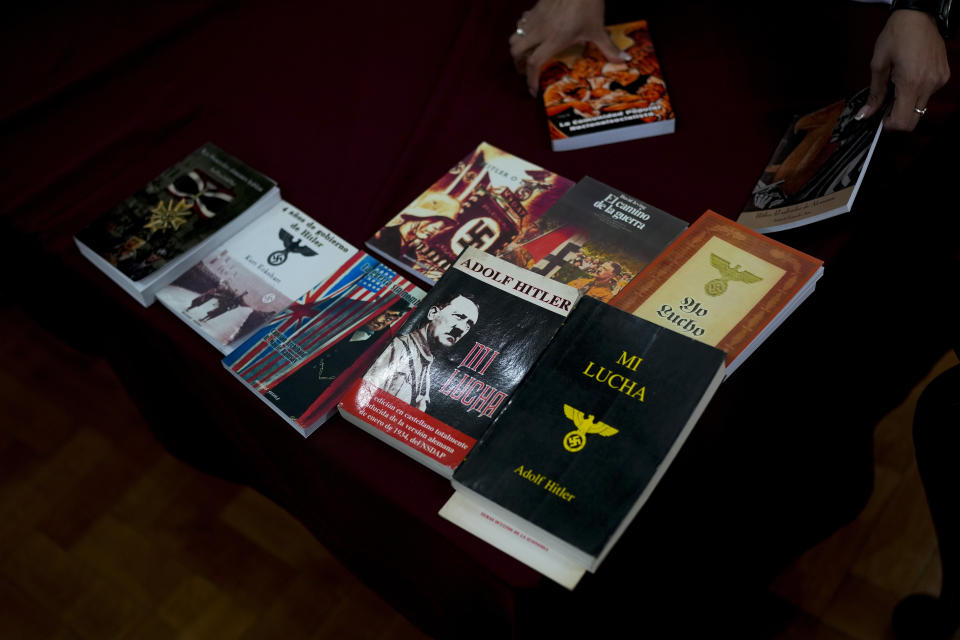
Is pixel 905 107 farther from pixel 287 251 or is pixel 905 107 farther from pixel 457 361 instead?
pixel 287 251

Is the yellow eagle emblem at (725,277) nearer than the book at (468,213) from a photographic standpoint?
Yes

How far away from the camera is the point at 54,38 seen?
1.38m

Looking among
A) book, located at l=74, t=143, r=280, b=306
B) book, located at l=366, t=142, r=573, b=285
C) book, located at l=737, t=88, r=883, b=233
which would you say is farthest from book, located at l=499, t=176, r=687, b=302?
book, located at l=74, t=143, r=280, b=306

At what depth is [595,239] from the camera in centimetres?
94

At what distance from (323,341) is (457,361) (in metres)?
0.18

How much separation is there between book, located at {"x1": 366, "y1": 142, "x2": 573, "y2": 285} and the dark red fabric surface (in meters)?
0.04

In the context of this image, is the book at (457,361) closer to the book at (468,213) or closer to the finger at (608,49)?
the book at (468,213)

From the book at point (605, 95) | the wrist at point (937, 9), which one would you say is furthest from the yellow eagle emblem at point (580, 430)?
the wrist at point (937, 9)

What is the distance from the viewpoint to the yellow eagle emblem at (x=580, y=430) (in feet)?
2.33

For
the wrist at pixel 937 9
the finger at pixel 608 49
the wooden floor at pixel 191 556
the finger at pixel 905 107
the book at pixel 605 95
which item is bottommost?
the wooden floor at pixel 191 556

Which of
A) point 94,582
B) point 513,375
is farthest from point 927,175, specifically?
point 94,582

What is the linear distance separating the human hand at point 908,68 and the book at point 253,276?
76 centimetres

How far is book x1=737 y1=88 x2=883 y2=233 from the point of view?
3.01 feet

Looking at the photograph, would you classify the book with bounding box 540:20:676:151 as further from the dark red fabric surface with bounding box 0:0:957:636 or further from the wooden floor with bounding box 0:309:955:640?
the wooden floor with bounding box 0:309:955:640
